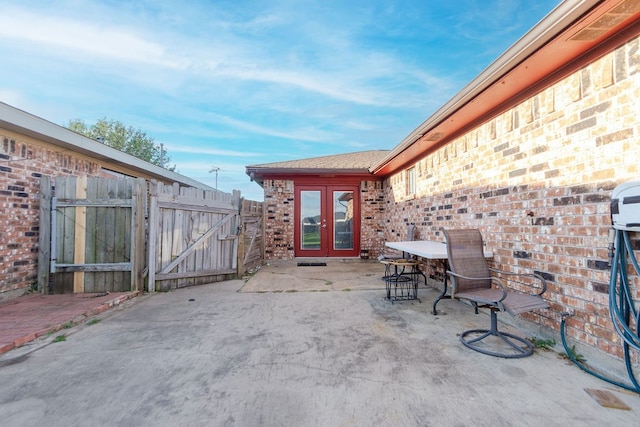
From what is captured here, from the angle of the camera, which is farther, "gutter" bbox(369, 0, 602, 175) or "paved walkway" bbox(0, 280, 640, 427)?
"gutter" bbox(369, 0, 602, 175)

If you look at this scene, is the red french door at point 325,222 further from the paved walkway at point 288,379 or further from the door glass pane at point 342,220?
the paved walkway at point 288,379

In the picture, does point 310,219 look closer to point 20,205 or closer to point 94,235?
point 94,235

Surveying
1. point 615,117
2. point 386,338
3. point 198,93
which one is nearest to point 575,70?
point 615,117

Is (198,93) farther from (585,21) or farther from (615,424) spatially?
(615,424)

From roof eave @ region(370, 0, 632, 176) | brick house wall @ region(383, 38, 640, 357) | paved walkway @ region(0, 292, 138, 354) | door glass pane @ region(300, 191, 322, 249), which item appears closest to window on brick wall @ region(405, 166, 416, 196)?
roof eave @ region(370, 0, 632, 176)

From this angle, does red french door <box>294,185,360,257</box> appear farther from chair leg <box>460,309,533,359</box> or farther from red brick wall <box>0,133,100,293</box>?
chair leg <box>460,309,533,359</box>

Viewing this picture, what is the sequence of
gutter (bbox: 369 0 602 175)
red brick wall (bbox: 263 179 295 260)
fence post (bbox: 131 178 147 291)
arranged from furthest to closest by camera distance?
red brick wall (bbox: 263 179 295 260) → fence post (bbox: 131 178 147 291) → gutter (bbox: 369 0 602 175)

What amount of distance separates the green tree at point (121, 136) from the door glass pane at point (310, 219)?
21878 millimetres

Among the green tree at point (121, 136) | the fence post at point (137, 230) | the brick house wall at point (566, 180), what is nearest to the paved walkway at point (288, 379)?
the brick house wall at point (566, 180)

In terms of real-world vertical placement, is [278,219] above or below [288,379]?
above

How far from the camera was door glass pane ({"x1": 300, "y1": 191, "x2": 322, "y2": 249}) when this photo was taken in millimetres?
8555

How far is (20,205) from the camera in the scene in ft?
13.9

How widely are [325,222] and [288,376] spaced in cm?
647

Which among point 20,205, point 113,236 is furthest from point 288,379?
point 20,205
